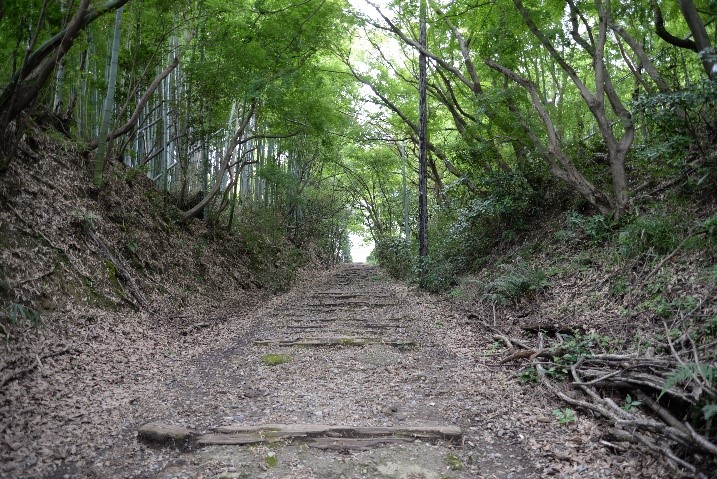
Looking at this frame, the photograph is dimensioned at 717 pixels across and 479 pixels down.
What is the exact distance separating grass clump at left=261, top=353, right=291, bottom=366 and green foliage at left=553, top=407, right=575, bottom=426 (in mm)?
3127

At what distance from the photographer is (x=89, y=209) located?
304 inches

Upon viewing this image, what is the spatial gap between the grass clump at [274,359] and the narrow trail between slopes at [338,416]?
24 millimetres

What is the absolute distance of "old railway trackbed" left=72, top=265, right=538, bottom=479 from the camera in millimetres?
3254

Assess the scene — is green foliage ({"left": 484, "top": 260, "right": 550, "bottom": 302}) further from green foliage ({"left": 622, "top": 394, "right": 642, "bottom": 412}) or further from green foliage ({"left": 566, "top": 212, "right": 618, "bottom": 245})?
green foliage ({"left": 622, "top": 394, "right": 642, "bottom": 412})

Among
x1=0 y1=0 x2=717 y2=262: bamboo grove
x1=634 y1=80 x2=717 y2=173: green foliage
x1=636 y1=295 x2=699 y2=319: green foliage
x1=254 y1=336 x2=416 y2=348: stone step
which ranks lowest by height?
x1=254 y1=336 x2=416 y2=348: stone step

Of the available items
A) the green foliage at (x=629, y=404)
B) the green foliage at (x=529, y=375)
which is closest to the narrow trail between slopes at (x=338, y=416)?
the green foliage at (x=529, y=375)

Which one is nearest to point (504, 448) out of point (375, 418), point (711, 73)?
point (375, 418)

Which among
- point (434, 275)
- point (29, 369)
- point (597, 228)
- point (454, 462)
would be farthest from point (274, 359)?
point (434, 275)

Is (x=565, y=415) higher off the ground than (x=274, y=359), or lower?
lower

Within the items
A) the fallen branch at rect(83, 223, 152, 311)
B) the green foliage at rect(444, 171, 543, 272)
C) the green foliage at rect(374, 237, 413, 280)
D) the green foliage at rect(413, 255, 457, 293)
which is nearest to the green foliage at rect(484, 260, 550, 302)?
the green foliage at rect(444, 171, 543, 272)

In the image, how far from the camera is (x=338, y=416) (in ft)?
13.5

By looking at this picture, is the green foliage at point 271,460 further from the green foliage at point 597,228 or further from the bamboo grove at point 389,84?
the green foliage at point 597,228

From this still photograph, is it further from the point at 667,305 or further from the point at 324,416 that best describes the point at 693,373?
the point at 324,416

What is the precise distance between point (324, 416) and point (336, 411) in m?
0.16
